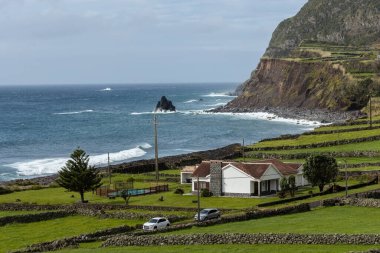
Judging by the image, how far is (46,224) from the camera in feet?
198

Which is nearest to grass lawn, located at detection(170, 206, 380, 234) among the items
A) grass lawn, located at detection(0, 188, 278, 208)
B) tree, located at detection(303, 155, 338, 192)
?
grass lawn, located at detection(0, 188, 278, 208)

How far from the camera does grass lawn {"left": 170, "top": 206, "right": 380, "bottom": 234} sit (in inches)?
1823

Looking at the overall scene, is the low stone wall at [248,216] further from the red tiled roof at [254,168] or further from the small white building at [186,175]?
the small white building at [186,175]

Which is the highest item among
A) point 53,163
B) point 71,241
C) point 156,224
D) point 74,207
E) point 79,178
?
point 79,178

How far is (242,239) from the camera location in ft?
142

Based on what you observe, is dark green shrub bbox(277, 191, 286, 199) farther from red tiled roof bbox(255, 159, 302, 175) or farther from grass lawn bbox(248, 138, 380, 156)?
grass lawn bbox(248, 138, 380, 156)

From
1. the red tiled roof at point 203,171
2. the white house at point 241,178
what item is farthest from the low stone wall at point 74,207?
the red tiled roof at point 203,171

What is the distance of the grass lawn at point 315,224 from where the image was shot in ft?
152

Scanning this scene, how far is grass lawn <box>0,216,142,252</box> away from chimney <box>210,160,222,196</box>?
14739mm

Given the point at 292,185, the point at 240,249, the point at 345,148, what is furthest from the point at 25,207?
the point at 345,148

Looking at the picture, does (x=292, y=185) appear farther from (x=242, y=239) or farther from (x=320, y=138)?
(x=320, y=138)

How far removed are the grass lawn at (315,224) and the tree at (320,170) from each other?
1262 cm

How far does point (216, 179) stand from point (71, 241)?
26704 mm

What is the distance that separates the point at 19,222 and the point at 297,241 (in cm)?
2812
